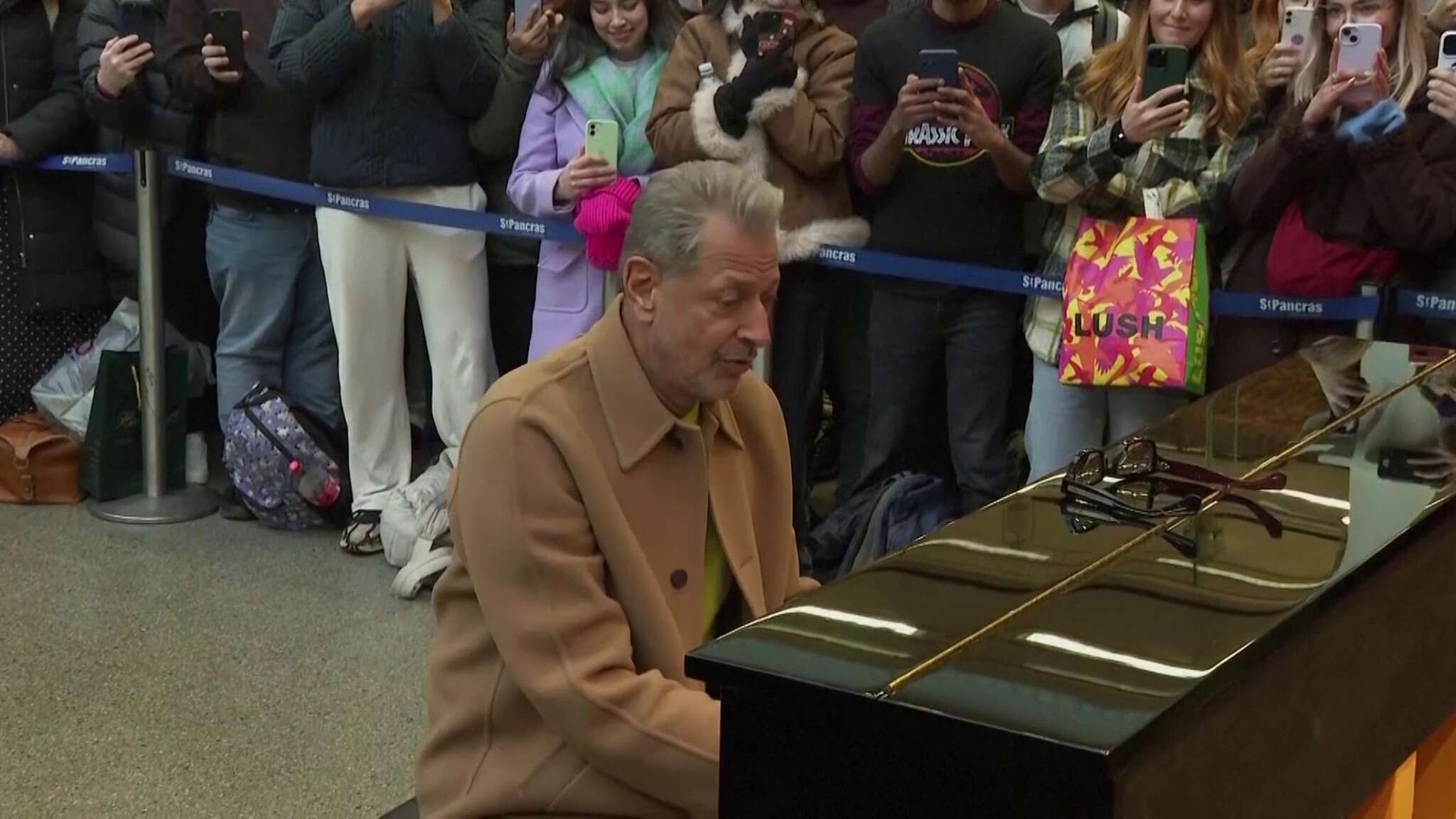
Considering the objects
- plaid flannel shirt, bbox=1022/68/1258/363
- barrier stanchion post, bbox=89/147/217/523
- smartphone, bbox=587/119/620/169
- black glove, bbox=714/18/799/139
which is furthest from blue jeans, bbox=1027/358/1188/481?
barrier stanchion post, bbox=89/147/217/523

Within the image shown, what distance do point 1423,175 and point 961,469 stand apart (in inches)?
50.7

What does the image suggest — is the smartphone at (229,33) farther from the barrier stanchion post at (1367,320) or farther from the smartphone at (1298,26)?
the barrier stanchion post at (1367,320)

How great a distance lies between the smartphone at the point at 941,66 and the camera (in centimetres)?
381

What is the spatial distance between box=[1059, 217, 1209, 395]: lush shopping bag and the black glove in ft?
2.80

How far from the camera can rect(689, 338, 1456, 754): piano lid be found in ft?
4.28

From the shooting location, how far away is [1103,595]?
59.5 inches

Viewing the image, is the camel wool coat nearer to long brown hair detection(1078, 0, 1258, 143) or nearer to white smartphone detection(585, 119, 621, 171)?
long brown hair detection(1078, 0, 1258, 143)

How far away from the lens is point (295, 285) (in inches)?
206

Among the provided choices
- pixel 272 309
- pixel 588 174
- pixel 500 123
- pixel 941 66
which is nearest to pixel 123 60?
pixel 272 309

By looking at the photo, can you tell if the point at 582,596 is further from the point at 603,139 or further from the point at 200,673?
the point at 603,139

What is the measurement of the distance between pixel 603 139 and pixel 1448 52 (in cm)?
196

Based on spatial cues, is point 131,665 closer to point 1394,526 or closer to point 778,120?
point 778,120

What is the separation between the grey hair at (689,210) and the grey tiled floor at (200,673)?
167 cm

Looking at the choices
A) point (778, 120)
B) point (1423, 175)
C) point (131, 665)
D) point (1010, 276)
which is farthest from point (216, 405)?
point (1423, 175)
